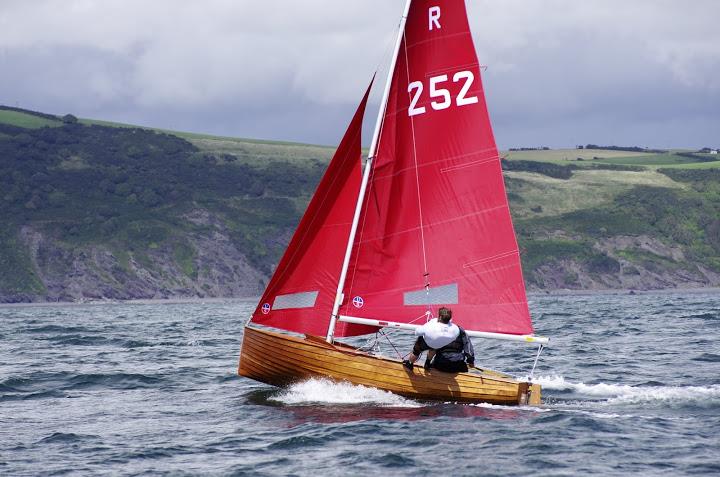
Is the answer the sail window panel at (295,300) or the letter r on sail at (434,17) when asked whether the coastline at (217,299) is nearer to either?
the sail window panel at (295,300)

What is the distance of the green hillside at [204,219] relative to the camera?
135m

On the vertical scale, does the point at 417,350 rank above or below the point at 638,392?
above

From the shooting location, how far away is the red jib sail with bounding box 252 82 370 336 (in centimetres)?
2495

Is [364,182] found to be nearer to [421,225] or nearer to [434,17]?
[421,225]

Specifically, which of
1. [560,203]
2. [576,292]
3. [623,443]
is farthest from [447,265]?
[560,203]

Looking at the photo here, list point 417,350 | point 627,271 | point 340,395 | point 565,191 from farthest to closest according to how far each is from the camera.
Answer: point 565,191 → point 627,271 → point 340,395 → point 417,350

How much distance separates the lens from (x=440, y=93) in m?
24.1

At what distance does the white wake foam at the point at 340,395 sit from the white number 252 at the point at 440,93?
5.99 metres

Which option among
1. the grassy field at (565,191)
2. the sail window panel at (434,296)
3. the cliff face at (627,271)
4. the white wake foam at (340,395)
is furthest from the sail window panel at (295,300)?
the grassy field at (565,191)

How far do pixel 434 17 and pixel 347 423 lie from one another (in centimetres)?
870

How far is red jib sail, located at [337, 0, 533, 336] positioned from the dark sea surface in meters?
2.18

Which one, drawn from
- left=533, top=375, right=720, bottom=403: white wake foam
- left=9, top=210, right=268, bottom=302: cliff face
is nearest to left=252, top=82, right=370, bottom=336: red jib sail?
left=533, top=375, right=720, bottom=403: white wake foam

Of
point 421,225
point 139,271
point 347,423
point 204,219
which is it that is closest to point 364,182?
point 421,225

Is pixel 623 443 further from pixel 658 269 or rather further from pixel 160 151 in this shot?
pixel 160 151
